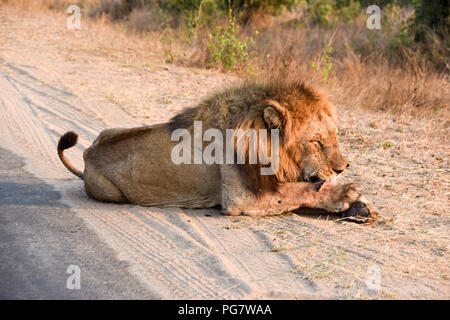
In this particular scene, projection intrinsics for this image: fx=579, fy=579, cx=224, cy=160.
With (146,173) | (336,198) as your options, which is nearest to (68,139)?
(146,173)

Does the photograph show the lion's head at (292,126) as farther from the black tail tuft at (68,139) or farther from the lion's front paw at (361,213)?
the black tail tuft at (68,139)

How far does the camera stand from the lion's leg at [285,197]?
466 cm

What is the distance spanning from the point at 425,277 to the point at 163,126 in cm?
247

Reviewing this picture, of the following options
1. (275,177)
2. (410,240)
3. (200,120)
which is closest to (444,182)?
(410,240)

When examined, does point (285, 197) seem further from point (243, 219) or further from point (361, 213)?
point (361, 213)

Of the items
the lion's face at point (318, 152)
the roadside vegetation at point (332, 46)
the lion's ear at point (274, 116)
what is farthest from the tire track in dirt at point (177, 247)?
the roadside vegetation at point (332, 46)

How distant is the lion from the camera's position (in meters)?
4.66

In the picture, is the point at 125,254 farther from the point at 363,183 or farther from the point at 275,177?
the point at 363,183

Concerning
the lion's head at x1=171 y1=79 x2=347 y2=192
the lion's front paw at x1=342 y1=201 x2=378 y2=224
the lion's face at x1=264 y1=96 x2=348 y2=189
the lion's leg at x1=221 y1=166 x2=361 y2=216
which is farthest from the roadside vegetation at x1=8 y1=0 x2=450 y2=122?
the lion's front paw at x1=342 y1=201 x2=378 y2=224

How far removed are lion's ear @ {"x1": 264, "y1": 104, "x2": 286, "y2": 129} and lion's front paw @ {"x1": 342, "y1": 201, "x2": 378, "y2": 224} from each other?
0.89 meters

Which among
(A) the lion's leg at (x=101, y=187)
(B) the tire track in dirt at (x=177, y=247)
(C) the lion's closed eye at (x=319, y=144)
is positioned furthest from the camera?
(A) the lion's leg at (x=101, y=187)

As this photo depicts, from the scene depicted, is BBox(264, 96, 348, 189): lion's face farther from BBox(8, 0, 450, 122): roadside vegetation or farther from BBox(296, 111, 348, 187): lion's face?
BBox(8, 0, 450, 122): roadside vegetation

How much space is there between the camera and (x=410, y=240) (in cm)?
444

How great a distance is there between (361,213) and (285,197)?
63 centimetres
